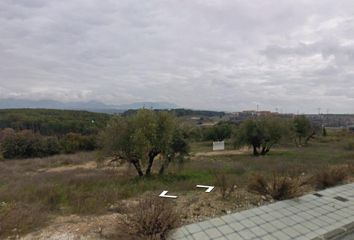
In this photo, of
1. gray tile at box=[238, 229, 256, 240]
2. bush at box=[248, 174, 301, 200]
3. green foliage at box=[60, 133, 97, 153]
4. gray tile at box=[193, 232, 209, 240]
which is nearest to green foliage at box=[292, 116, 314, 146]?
green foliage at box=[60, 133, 97, 153]

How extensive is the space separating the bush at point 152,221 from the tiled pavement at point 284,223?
0.25m

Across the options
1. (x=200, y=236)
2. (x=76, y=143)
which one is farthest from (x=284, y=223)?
(x=76, y=143)

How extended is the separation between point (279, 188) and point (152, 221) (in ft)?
13.0

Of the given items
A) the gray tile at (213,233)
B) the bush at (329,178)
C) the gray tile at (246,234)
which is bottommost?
the gray tile at (246,234)

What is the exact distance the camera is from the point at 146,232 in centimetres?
476

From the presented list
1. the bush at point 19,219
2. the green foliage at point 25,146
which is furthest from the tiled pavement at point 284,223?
the green foliage at point 25,146

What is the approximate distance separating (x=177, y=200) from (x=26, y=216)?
351 cm

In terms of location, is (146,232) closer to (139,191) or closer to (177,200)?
(177,200)

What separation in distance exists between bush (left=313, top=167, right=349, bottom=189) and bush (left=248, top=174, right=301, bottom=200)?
1.67m

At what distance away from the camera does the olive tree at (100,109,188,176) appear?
49.2ft

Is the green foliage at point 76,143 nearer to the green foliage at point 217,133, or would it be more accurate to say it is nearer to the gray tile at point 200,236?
the green foliage at point 217,133

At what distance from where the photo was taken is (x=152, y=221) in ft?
15.9

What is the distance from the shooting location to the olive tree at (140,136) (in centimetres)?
1498

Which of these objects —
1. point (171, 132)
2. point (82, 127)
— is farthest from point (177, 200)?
point (82, 127)
